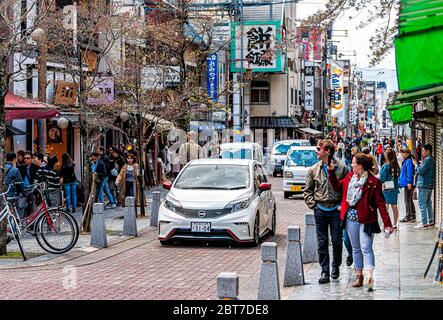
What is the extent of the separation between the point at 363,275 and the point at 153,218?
29.3ft

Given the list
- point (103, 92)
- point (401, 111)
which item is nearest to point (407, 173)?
point (401, 111)

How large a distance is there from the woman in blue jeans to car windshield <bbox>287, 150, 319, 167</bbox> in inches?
403

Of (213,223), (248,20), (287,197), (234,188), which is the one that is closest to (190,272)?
(213,223)

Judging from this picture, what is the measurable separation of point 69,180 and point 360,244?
45.8ft

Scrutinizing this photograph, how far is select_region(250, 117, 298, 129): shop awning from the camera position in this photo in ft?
224

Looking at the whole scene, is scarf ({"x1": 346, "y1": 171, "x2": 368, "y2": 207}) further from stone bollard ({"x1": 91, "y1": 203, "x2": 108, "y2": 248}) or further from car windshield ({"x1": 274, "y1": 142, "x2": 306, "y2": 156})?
car windshield ({"x1": 274, "y1": 142, "x2": 306, "y2": 156})

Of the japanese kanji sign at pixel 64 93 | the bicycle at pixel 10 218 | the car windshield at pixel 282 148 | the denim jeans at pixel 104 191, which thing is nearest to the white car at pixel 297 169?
the denim jeans at pixel 104 191

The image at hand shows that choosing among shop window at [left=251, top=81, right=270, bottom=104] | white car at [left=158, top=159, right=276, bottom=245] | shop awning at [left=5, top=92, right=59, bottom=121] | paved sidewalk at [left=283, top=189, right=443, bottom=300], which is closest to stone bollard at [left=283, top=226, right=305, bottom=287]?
paved sidewalk at [left=283, top=189, right=443, bottom=300]

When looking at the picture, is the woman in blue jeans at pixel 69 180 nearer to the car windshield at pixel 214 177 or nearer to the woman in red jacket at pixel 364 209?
the car windshield at pixel 214 177

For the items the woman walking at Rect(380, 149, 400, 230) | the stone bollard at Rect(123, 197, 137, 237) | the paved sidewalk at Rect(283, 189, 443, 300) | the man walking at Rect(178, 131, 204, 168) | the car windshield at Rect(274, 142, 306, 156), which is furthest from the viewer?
the car windshield at Rect(274, 142, 306, 156)

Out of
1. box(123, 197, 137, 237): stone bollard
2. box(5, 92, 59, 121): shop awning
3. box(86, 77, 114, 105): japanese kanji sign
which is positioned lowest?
box(123, 197, 137, 237): stone bollard

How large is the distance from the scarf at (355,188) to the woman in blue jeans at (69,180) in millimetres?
13789

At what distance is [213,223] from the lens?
1623 cm
